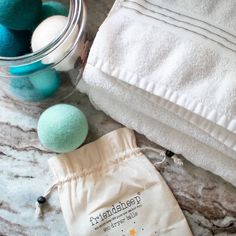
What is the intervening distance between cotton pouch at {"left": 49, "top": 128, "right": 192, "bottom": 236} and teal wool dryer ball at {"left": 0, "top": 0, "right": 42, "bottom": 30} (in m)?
0.23

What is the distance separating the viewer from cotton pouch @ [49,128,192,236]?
736mm

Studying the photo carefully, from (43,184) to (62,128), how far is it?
134mm

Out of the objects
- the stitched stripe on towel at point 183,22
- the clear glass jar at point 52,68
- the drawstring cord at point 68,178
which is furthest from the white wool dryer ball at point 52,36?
the drawstring cord at point 68,178

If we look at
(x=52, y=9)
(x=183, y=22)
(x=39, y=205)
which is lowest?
(x=39, y=205)

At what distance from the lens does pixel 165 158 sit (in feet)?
2.53

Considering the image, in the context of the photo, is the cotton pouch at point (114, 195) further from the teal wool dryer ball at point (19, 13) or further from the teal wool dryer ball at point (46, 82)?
the teal wool dryer ball at point (19, 13)

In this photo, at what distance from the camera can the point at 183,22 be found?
2.14 ft

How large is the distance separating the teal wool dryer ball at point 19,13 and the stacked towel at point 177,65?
13 centimetres

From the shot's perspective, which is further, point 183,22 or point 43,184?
point 43,184

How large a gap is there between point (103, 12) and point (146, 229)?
1.35 feet

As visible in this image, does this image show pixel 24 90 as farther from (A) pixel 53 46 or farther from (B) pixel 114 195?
(B) pixel 114 195

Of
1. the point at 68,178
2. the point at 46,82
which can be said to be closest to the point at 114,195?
the point at 68,178

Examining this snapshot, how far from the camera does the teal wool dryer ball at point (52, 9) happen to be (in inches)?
29.3

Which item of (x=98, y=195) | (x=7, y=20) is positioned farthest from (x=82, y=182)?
(x=7, y=20)
